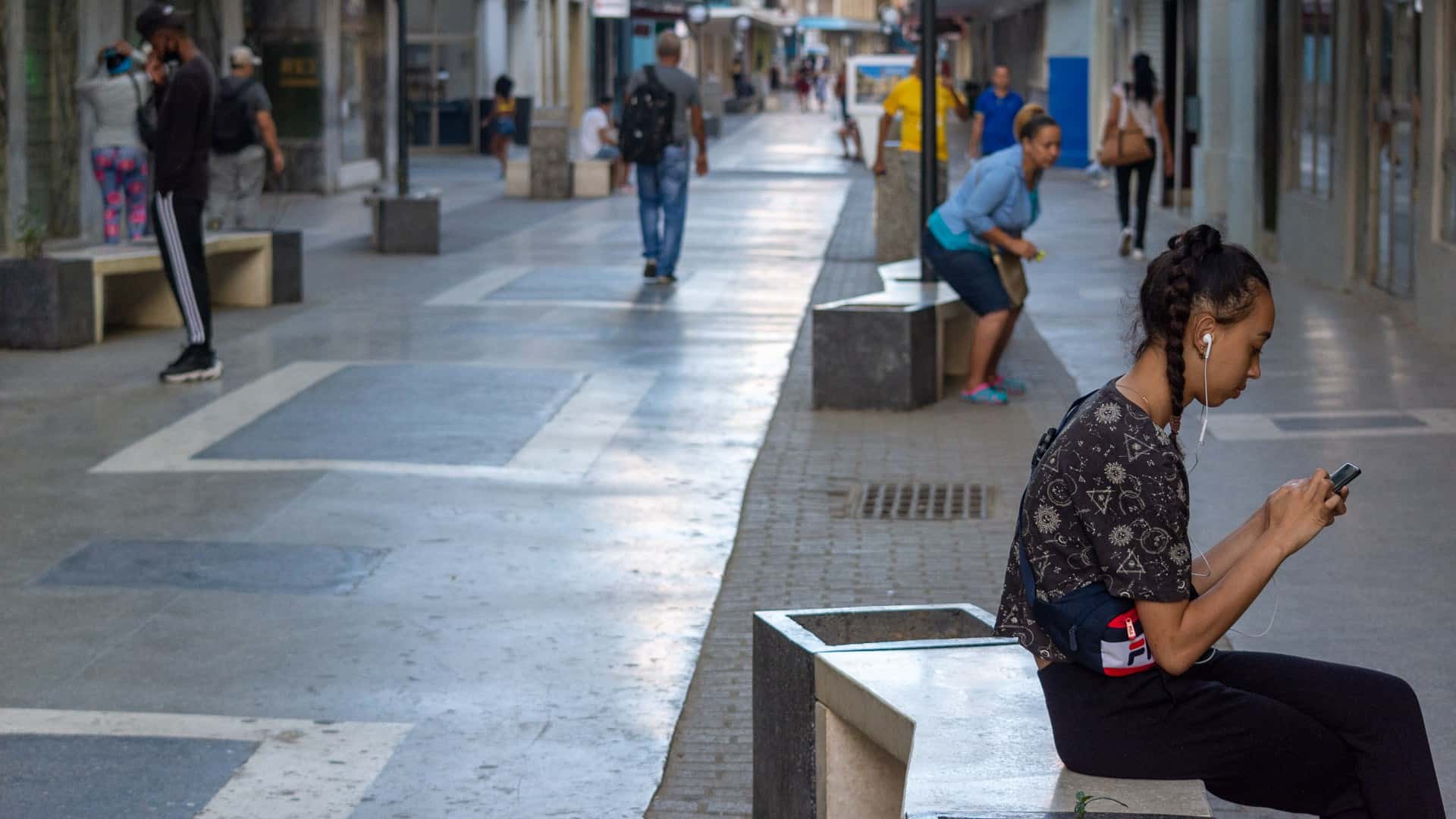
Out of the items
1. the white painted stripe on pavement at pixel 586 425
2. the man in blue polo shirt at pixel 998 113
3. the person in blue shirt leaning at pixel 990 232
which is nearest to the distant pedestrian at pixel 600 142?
the man in blue polo shirt at pixel 998 113

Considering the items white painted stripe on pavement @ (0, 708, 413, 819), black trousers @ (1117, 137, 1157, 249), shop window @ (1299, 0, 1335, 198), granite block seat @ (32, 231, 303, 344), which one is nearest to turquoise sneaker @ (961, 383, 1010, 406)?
granite block seat @ (32, 231, 303, 344)

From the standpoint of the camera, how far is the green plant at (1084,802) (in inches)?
118

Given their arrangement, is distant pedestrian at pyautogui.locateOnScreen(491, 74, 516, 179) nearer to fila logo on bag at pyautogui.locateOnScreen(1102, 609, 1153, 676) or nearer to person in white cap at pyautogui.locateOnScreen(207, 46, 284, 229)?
person in white cap at pyautogui.locateOnScreen(207, 46, 284, 229)

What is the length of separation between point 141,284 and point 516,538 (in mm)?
6869

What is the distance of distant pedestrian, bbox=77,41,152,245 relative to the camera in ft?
53.1

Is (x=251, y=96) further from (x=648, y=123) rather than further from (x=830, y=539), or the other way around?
(x=830, y=539)

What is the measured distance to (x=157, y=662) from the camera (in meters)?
5.59

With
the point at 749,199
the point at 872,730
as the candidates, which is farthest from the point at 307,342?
the point at 749,199

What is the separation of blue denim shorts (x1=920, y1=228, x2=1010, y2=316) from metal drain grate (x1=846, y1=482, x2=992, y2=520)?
1.96 meters

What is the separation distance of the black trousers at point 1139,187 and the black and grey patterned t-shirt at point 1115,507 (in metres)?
14.5

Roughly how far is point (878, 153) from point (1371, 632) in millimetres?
12281

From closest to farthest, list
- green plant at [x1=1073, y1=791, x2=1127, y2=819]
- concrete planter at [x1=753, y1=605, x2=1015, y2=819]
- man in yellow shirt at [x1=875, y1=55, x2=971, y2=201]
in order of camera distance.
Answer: green plant at [x1=1073, y1=791, x2=1127, y2=819]
concrete planter at [x1=753, y1=605, x2=1015, y2=819]
man in yellow shirt at [x1=875, y1=55, x2=971, y2=201]

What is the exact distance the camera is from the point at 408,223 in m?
18.4

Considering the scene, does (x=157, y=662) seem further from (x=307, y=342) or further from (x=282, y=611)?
(x=307, y=342)
